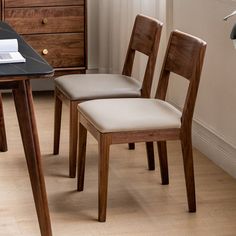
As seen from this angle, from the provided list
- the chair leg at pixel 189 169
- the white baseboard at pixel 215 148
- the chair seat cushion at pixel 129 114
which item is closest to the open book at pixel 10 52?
the chair seat cushion at pixel 129 114

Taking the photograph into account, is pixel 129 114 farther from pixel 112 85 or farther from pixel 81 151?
pixel 112 85

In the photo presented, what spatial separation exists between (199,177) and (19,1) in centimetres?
179

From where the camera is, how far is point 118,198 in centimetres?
325

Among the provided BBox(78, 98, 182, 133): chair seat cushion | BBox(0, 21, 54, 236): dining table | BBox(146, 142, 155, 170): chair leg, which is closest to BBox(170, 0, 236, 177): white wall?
BBox(146, 142, 155, 170): chair leg

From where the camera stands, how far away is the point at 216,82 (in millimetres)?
3660

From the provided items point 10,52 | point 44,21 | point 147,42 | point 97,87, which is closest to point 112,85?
point 97,87

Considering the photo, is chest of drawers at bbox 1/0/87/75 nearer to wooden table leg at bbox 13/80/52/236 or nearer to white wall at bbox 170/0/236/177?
white wall at bbox 170/0/236/177

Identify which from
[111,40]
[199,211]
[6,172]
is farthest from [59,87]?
[111,40]

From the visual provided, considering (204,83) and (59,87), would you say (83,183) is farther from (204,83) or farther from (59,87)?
(204,83)

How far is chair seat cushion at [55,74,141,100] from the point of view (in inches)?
134

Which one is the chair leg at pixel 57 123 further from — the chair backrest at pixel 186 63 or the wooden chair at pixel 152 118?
the chair backrest at pixel 186 63

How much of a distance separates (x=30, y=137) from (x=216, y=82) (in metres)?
1.35

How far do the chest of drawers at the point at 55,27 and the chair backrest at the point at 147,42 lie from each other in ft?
3.79

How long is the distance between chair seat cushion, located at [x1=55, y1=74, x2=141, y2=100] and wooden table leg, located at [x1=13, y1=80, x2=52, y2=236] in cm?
78
